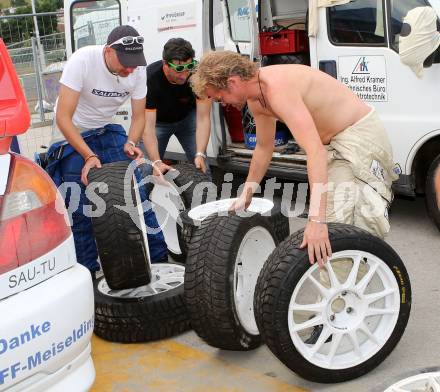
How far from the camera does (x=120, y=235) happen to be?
12.1 ft

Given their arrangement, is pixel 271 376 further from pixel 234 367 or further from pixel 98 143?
pixel 98 143

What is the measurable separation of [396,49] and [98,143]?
234 centimetres

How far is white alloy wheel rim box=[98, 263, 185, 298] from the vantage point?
13.6 feet

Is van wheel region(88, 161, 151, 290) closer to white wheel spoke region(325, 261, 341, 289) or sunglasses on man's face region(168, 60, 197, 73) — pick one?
white wheel spoke region(325, 261, 341, 289)

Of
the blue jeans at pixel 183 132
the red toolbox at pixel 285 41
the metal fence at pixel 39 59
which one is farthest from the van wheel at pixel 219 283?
the metal fence at pixel 39 59

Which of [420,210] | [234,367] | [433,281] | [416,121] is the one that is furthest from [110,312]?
[420,210]

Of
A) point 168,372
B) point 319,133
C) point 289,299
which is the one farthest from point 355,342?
point 319,133

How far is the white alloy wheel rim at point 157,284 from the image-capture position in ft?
13.6

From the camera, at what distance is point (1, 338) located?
215 cm

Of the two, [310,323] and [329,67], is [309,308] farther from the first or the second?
[329,67]

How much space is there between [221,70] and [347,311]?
1.33 meters

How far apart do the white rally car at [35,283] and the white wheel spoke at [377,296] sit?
143cm

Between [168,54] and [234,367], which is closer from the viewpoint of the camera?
[234,367]

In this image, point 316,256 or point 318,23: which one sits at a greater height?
point 318,23
